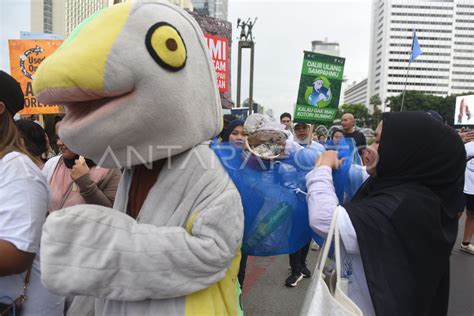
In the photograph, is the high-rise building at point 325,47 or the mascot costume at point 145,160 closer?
the mascot costume at point 145,160

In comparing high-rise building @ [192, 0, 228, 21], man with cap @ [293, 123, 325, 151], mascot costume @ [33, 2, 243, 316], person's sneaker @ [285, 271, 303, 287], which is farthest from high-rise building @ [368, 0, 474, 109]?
mascot costume @ [33, 2, 243, 316]

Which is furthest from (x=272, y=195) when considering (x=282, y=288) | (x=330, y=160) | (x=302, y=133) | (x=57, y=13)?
(x=57, y=13)

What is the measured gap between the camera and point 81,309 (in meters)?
1.34

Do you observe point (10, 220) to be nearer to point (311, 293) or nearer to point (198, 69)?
point (198, 69)

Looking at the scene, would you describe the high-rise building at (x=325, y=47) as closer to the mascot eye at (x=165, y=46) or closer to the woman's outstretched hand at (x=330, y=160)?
the woman's outstretched hand at (x=330, y=160)

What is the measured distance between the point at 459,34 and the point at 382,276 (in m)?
128

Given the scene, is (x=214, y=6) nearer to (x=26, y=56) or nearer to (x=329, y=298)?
(x=26, y=56)

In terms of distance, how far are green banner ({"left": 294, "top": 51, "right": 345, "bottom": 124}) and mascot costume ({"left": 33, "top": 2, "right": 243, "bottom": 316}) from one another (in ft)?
15.7

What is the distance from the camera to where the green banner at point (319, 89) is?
577cm

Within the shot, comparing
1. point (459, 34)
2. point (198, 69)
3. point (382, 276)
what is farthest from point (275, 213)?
point (459, 34)

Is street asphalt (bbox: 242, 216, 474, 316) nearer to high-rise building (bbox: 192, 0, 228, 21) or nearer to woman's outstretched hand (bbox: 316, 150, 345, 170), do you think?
woman's outstretched hand (bbox: 316, 150, 345, 170)

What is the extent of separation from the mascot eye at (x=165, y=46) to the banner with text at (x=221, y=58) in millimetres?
7551

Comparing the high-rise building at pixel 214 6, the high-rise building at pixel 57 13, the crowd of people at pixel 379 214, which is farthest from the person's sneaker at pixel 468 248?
the high-rise building at pixel 57 13

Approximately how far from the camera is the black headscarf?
139 centimetres
